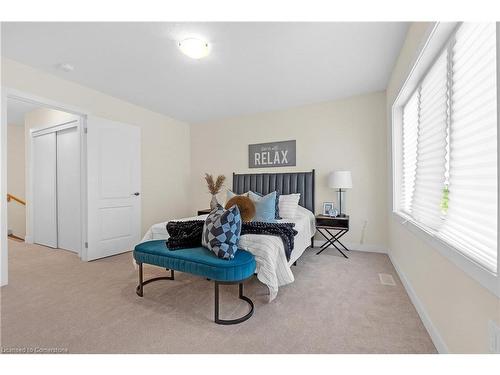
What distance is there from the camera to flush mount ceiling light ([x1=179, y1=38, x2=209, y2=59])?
2178 mm

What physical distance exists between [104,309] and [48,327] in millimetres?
363

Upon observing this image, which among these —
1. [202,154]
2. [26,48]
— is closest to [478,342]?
[26,48]

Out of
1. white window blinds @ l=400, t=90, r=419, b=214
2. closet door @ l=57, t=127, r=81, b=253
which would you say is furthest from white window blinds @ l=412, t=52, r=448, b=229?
closet door @ l=57, t=127, r=81, b=253

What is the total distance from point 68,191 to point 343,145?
4.80 metres

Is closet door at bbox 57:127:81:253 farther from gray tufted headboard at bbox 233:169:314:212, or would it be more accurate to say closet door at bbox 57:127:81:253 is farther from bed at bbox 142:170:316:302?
gray tufted headboard at bbox 233:169:314:212

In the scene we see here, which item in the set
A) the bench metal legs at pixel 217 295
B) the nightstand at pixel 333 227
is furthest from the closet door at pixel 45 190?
the nightstand at pixel 333 227

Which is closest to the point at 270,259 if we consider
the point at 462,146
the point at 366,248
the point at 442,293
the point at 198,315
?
the point at 198,315

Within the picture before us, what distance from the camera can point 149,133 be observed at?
14.0 ft

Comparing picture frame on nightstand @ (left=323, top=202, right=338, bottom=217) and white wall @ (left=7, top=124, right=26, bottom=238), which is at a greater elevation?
white wall @ (left=7, top=124, right=26, bottom=238)

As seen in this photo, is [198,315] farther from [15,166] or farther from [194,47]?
[15,166]

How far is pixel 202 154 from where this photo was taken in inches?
201

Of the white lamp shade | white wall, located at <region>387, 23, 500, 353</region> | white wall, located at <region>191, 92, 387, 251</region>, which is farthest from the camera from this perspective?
white wall, located at <region>191, 92, 387, 251</region>

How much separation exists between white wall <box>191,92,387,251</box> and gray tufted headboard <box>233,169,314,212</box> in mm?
153

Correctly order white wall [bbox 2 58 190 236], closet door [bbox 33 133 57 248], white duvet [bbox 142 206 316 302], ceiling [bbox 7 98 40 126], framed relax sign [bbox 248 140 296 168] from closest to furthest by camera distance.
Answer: white duvet [bbox 142 206 316 302]
white wall [bbox 2 58 190 236]
ceiling [bbox 7 98 40 126]
closet door [bbox 33 133 57 248]
framed relax sign [bbox 248 140 296 168]
